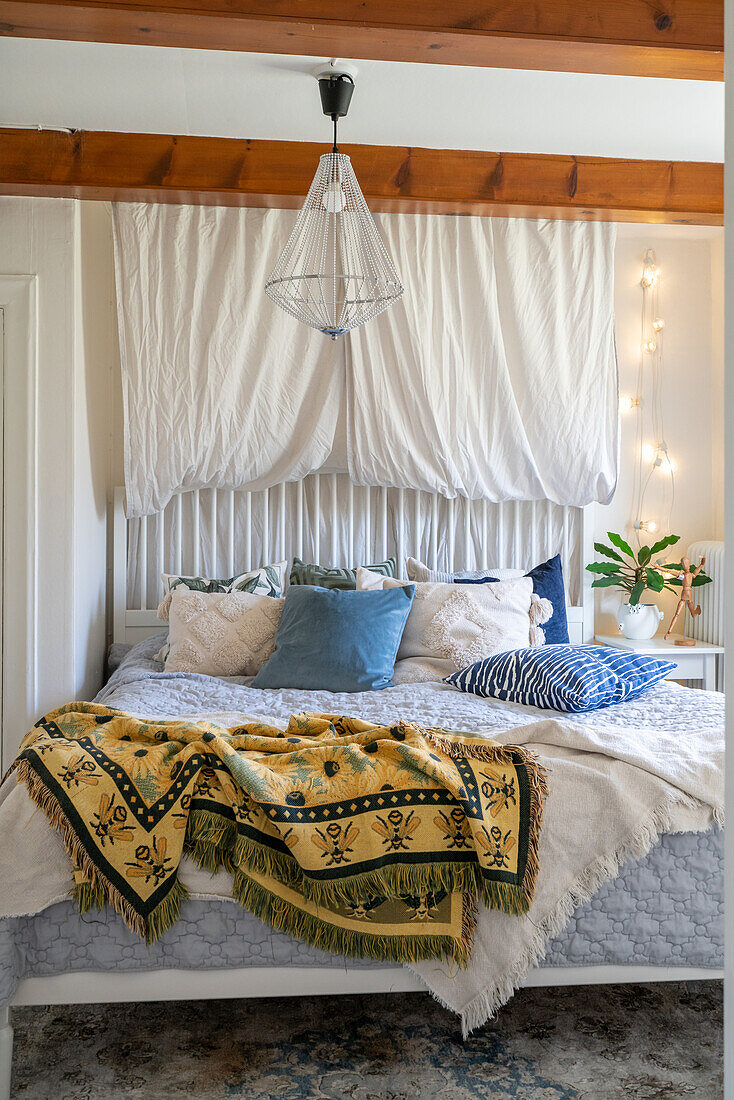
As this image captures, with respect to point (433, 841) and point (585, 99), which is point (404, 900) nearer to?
point (433, 841)

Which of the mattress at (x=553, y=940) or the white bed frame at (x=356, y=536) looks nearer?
the mattress at (x=553, y=940)

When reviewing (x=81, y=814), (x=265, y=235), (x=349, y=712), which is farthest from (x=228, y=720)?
(x=265, y=235)

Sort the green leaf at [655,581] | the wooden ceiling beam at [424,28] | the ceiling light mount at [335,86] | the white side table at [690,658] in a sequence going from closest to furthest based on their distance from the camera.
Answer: the wooden ceiling beam at [424,28] < the ceiling light mount at [335,86] < the white side table at [690,658] < the green leaf at [655,581]

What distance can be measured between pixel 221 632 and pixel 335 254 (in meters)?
1.34

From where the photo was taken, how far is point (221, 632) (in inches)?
128

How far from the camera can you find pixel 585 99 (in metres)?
2.80

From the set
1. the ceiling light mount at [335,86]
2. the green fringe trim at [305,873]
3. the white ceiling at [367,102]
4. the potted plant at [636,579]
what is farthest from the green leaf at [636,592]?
the green fringe trim at [305,873]

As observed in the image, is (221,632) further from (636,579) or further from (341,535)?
(636,579)

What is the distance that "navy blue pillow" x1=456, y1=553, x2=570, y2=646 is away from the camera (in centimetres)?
347

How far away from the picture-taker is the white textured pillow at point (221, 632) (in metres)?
3.21

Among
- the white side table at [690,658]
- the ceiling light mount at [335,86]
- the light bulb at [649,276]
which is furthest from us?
the light bulb at [649,276]

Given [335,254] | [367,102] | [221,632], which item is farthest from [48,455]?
[367,102]

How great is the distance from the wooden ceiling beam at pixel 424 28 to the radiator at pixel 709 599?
2160mm

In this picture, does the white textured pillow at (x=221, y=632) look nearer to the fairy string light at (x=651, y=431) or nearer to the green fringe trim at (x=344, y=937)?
the green fringe trim at (x=344, y=937)
